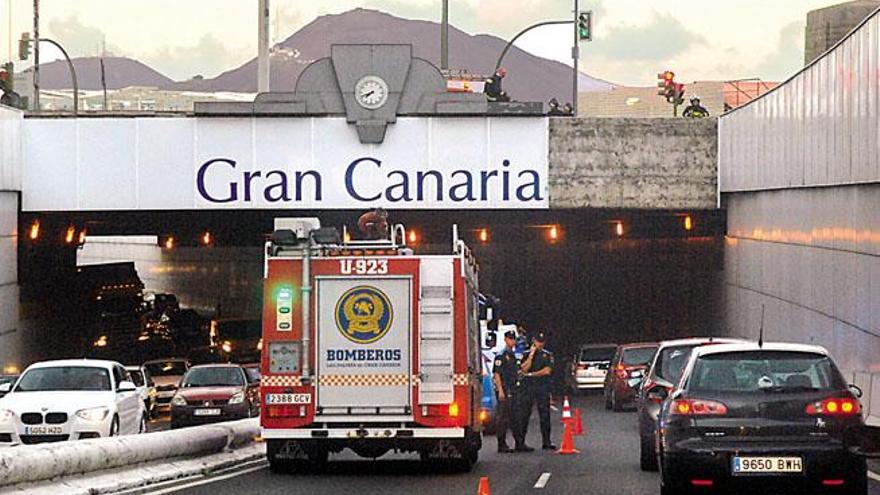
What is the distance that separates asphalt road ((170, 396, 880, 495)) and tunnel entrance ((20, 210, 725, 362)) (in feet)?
83.8

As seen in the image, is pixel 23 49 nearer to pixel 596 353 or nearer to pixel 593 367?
pixel 596 353

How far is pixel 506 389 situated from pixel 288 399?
7.13 m

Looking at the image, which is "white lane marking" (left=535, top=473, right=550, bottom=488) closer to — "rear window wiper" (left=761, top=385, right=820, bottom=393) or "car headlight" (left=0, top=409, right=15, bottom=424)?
"rear window wiper" (left=761, top=385, right=820, bottom=393)

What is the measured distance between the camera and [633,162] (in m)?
49.3

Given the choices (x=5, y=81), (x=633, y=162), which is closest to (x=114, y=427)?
(x=633, y=162)

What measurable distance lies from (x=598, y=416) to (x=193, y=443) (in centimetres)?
1881

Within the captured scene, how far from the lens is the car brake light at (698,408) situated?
15570 mm

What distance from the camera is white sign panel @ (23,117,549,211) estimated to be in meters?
48.5

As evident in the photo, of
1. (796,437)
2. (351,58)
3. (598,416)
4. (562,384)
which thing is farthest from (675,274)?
(796,437)

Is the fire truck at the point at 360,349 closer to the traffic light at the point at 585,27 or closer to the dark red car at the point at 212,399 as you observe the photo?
the dark red car at the point at 212,399

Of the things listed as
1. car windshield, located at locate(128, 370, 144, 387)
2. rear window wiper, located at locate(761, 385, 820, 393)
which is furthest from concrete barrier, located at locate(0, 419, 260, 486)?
car windshield, located at locate(128, 370, 144, 387)

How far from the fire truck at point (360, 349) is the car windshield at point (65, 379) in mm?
6571

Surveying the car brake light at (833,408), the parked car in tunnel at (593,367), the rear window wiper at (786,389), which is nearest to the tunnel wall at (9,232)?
the parked car in tunnel at (593,367)

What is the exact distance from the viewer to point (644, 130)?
4922 centimetres
